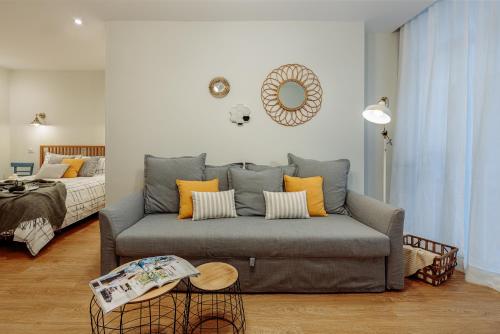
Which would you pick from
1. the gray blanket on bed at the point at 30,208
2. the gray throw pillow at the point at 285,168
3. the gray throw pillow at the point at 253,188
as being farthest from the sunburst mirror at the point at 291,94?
the gray blanket on bed at the point at 30,208

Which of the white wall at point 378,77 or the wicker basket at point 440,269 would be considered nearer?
the wicker basket at point 440,269

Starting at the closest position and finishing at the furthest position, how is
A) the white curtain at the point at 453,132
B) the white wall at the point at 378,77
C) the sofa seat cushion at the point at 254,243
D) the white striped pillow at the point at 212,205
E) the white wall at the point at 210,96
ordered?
the sofa seat cushion at the point at 254,243
the white curtain at the point at 453,132
the white striped pillow at the point at 212,205
the white wall at the point at 210,96
the white wall at the point at 378,77

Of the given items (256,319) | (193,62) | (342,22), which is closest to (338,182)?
(256,319)

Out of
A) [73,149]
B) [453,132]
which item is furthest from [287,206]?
[73,149]

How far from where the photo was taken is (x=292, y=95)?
2.95 metres

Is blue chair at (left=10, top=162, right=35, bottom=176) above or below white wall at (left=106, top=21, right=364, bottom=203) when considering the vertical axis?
below

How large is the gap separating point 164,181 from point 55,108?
4.24 m

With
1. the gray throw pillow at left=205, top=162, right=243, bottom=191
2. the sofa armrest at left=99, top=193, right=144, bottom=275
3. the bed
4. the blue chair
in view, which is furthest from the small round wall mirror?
the blue chair

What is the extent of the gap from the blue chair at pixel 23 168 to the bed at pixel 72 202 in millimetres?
214

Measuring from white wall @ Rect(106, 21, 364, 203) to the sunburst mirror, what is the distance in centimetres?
7

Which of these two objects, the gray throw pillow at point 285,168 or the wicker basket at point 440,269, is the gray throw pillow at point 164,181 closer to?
the gray throw pillow at point 285,168

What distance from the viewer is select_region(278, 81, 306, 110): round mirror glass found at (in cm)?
295

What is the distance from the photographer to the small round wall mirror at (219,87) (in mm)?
2936

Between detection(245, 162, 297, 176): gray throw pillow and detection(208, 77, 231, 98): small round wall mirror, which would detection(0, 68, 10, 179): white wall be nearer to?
detection(208, 77, 231, 98): small round wall mirror
